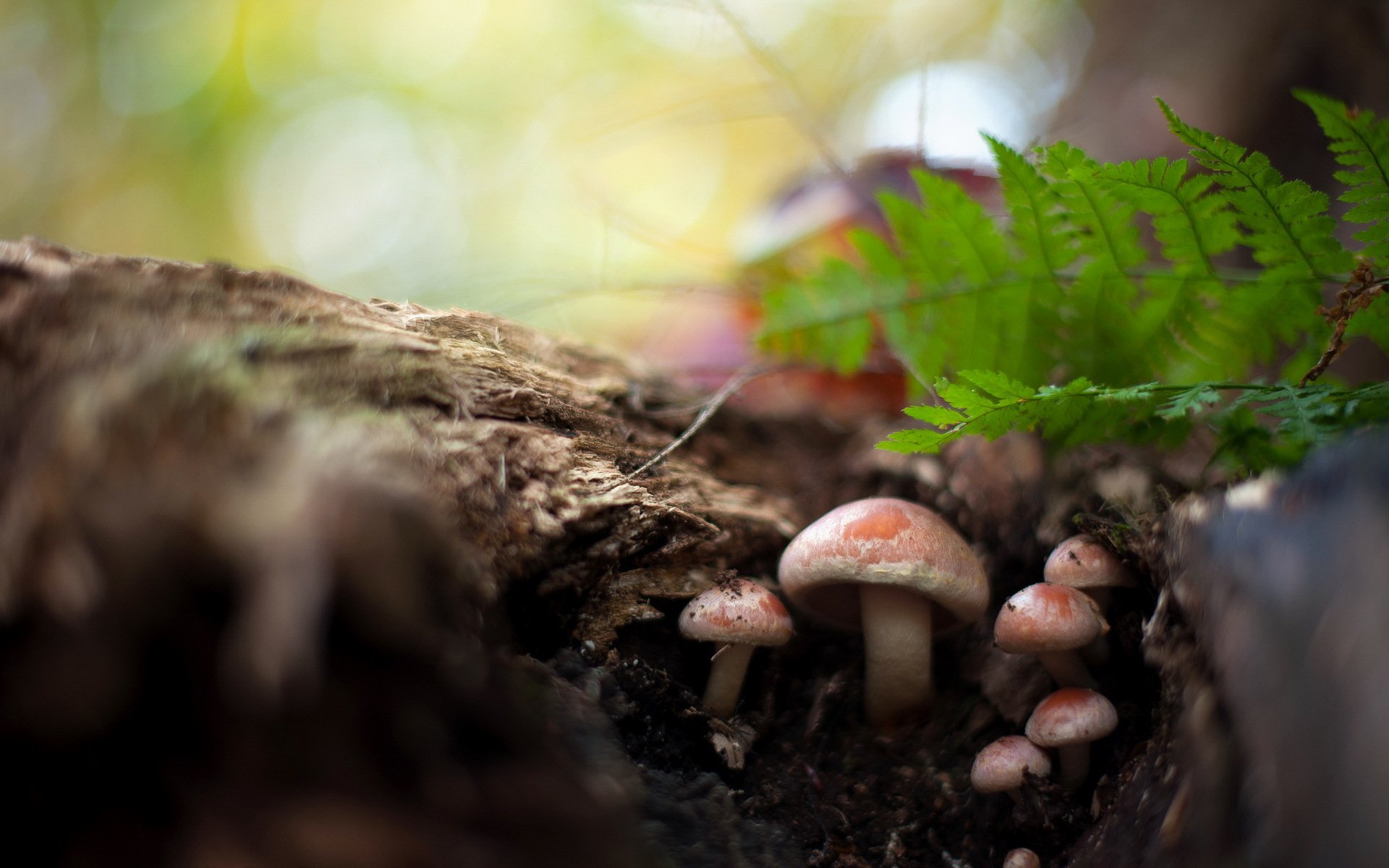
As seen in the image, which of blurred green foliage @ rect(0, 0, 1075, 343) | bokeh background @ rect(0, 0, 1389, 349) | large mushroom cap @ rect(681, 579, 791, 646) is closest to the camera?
large mushroom cap @ rect(681, 579, 791, 646)

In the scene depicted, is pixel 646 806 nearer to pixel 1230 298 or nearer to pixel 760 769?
pixel 760 769

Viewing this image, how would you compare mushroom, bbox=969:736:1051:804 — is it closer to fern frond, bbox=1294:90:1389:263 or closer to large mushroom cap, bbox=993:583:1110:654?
large mushroom cap, bbox=993:583:1110:654

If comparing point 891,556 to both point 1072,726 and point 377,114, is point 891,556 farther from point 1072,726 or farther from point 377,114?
point 377,114

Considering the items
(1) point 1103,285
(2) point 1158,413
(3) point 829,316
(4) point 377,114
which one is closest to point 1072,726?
(2) point 1158,413

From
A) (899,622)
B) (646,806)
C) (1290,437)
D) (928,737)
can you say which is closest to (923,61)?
(1290,437)

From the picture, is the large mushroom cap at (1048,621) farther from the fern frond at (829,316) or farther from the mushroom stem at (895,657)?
the fern frond at (829,316)

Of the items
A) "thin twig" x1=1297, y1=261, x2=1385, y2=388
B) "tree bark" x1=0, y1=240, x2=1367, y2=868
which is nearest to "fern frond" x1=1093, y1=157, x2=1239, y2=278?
"thin twig" x1=1297, y1=261, x2=1385, y2=388
